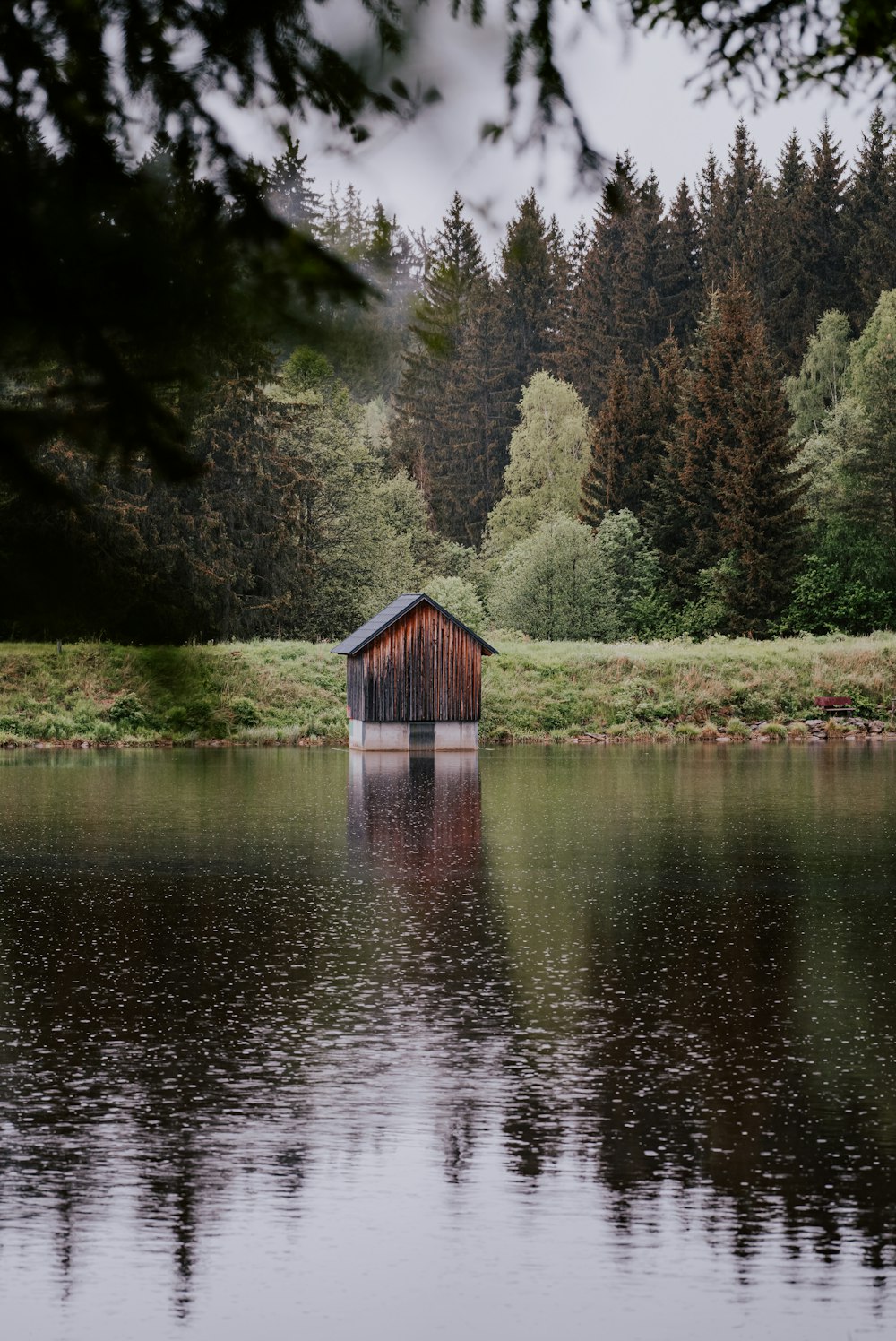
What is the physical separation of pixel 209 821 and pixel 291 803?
4054 millimetres

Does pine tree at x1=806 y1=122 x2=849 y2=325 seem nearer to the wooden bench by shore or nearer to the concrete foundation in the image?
the wooden bench by shore

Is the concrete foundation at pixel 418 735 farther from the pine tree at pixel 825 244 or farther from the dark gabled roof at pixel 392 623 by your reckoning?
the pine tree at pixel 825 244

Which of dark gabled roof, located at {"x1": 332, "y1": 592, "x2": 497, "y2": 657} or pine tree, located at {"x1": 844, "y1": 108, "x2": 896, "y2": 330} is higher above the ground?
pine tree, located at {"x1": 844, "y1": 108, "x2": 896, "y2": 330}

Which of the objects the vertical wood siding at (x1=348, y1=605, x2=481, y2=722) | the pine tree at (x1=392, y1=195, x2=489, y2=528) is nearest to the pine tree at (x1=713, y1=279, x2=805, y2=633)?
the vertical wood siding at (x1=348, y1=605, x2=481, y2=722)

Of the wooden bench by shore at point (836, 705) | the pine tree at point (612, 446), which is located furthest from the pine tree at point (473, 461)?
the wooden bench by shore at point (836, 705)

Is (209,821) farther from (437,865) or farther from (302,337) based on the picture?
(302,337)

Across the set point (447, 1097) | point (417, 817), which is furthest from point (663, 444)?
point (447, 1097)

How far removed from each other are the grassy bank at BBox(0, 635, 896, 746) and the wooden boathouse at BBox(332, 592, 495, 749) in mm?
5361

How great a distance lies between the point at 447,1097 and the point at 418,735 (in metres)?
39.5

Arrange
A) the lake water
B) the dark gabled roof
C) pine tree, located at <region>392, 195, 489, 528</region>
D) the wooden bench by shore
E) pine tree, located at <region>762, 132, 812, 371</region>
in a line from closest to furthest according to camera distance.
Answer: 1. pine tree, located at <region>392, 195, 489, 528</region>
2. the lake water
3. the dark gabled roof
4. the wooden bench by shore
5. pine tree, located at <region>762, 132, 812, 371</region>

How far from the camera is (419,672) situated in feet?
164

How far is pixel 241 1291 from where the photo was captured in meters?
8.80

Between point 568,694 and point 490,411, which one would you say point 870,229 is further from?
point 568,694

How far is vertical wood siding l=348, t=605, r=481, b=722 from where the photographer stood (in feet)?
162
